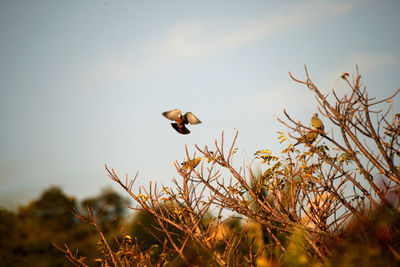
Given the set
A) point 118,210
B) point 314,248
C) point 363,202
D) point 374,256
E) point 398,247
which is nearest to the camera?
point 374,256

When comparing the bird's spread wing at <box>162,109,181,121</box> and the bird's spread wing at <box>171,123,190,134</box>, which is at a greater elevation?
the bird's spread wing at <box>162,109,181,121</box>

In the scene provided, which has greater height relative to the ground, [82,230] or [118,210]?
[118,210]

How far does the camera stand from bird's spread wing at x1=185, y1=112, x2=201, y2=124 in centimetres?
457

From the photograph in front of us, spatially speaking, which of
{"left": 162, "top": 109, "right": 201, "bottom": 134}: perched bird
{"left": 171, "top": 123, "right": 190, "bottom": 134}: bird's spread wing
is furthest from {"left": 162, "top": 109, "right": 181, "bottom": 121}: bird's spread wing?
{"left": 171, "top": 123, "right": 190, "bottom": 134}: bird's spread wing

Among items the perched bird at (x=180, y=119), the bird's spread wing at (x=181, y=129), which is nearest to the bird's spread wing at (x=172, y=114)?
the perched bird at (x=180, y=119)

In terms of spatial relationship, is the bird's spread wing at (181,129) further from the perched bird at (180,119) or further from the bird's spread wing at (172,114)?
the bird's spread wing at (172,114)

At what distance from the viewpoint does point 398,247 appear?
1.78 meters

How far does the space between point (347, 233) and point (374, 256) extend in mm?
451

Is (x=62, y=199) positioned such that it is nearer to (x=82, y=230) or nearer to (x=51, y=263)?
(x=82, y=230)

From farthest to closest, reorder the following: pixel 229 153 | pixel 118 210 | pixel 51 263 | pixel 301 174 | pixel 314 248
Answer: pixel 118 210
pixel 51 263
pixel 301 174
pixel 229 153
pixel 314 248

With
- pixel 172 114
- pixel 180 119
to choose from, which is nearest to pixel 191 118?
pixel 180 119

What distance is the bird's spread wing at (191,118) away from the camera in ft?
15.0

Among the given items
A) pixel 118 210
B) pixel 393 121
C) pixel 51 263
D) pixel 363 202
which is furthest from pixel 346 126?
pixel 118 210

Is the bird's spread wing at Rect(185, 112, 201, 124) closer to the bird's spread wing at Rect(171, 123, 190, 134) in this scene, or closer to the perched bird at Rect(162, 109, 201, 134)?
the perched bird at Rect(162, 109, 201, 134)
